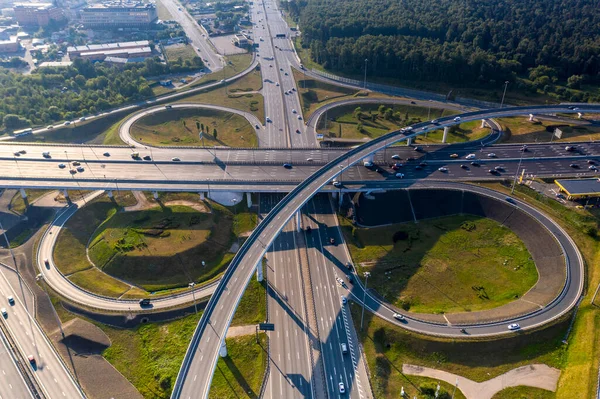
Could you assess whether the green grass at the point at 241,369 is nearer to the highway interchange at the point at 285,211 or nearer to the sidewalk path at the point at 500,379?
the highway interchange at the point at 285,211

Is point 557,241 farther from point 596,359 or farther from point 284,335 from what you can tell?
point 284,335

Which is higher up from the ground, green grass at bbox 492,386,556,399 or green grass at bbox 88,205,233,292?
green grass at bbox 88,205,233,292

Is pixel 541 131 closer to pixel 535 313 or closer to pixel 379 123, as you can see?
pixel 379 123

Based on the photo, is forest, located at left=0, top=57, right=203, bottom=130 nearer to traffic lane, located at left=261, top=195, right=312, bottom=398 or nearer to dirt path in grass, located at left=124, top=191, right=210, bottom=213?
dirt path in grass, located at left=124, top=191, right=210, bottom=213

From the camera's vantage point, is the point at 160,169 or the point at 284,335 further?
the point at 160,169

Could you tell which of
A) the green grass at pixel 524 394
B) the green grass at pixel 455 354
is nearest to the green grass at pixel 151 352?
the green grass at pixel 455 354

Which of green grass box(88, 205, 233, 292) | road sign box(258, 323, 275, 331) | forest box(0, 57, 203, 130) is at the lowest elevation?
road sign box(258, 323, 275, 331)

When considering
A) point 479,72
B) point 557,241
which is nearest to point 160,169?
point 557,241

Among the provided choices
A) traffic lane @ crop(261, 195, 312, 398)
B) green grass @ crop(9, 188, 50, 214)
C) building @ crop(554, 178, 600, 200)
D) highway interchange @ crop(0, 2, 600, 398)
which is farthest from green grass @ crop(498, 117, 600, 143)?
green grass @ crop(9, 188, 50, 214)
